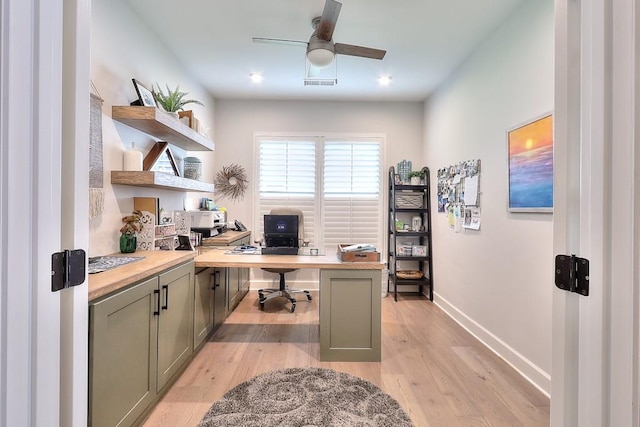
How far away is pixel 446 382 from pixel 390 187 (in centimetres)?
283

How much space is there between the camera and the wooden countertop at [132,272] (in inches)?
54.8

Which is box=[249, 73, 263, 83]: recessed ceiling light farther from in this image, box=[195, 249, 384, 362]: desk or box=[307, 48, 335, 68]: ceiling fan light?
box=[195, 249, 384, 362]: desk

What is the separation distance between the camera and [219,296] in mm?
3059

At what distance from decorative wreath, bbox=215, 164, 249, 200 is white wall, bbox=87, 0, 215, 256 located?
1.60 m

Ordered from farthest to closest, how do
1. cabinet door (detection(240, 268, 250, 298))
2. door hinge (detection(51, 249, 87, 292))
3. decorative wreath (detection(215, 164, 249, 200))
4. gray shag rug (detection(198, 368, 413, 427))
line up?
decorative wreath (detection(215, 164, 249, 200))
cabinet door (detection(240, 268, 250, 298))
gray shag rug (detection(198, 368, 413, 427))
door hinge (detection(51, 249, 87, 292))

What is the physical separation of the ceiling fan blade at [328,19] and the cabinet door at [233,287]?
2457 millimetres

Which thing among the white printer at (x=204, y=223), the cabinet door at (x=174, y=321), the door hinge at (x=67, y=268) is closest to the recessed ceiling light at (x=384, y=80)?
the white printer at (x=204, y=223)

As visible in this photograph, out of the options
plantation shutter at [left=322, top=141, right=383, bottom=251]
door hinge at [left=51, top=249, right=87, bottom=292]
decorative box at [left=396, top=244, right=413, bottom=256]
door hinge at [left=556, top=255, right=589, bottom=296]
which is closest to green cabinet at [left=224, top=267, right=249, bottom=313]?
plantation shutter at [left=322, top=141, right=383, bottom=251]

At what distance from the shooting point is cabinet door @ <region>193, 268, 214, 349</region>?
2506mm
